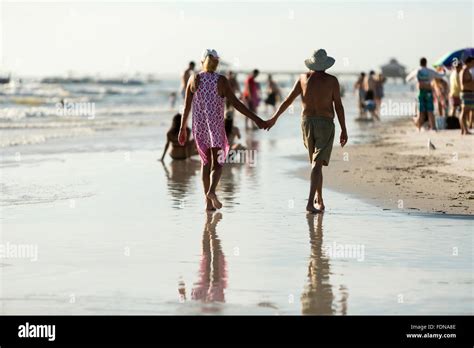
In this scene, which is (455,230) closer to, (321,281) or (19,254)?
(321,281)

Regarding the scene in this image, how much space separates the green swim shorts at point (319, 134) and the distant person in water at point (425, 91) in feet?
40.1

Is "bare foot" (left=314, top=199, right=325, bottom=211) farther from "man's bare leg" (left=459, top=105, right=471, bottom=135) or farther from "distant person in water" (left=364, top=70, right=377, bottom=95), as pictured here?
"distant person in water" (left=364, top=70, right=377, bottom=95)

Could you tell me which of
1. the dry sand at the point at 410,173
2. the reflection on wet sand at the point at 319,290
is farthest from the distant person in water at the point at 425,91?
the reflection on wet sand at the point at 319,290

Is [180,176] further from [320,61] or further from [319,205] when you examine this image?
[320,61]

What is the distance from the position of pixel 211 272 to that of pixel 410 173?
7889mm

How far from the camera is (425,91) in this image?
23.9 m

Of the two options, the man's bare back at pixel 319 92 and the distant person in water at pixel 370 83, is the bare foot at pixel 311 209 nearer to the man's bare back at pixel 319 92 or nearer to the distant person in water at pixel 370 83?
the man's bare back at pixel 319 92

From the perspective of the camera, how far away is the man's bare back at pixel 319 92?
37.8 ft

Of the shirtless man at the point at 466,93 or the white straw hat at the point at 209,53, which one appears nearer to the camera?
the white straw hat at the point at 209,53

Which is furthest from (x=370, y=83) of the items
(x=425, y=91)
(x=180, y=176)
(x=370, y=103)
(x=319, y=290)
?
(x=319, y=290)

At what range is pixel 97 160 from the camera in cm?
1897
